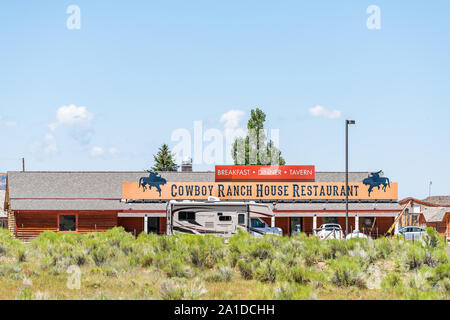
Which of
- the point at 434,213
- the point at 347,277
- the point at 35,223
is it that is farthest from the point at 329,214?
the point at 347,277

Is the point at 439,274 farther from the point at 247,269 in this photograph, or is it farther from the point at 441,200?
the point at 441,200

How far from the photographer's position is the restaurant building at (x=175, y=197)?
47656mm

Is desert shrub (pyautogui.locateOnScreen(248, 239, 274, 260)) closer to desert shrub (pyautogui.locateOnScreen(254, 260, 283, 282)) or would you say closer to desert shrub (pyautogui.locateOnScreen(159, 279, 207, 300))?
desert shrub (pyautogui.locateOnScreen(254, 260, 283, 282))

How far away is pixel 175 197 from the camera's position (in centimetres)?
4931

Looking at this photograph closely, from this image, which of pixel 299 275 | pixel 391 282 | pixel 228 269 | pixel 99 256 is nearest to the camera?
pixel 391 282

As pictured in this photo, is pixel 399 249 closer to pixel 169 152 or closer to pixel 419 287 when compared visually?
pixel 419 287

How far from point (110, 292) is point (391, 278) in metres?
8.15

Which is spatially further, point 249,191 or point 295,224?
point 295,224

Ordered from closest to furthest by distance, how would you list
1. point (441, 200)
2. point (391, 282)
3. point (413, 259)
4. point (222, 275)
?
point (391, 282) → point (222, 275) → point (413, 259) → point (441, 200)

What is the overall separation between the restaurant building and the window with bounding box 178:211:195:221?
10.5m

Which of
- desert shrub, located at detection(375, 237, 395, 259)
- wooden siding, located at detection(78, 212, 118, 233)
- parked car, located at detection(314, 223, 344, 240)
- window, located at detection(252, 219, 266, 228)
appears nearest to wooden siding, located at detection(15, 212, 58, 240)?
wooden siding, located at detection(78, 212, 118, 233)

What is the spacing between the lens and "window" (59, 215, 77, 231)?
157 feet

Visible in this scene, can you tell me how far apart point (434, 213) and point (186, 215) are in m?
42.4

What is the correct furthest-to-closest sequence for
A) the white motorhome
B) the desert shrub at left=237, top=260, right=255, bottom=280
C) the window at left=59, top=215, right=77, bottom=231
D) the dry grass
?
the window at left=59, top=215, right=77, bottom=231
the white motorhome
the desert shrub at left=237, top=260, right=255, bottom=280
the dry grass
